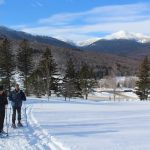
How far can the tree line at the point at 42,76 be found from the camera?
248 feet

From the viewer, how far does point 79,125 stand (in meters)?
20.5

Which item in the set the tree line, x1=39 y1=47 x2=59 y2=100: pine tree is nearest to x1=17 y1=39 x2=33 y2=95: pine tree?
the tree line

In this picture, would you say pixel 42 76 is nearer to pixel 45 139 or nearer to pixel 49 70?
pixel 49 70

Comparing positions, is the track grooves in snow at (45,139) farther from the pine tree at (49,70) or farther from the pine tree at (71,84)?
the pine tree at (71,84)

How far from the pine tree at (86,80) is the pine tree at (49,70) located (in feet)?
25.7

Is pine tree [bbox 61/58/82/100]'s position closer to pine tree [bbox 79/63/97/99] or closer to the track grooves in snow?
pine tree [bbox 79/63/97/99]

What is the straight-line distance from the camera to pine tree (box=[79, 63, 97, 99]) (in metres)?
85.6

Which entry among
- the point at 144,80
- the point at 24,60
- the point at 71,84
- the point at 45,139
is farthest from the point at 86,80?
the point at 45,139

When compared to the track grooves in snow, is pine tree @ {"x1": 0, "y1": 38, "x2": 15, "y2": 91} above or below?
above

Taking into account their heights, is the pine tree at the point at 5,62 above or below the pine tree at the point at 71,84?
above

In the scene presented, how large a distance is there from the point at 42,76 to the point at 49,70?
9.71 ft

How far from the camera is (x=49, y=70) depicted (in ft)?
255

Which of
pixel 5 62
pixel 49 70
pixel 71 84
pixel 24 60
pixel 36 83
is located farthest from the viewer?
pixel 24 60

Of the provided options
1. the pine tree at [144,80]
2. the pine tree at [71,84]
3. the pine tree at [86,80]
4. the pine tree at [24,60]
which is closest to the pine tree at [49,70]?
the pine tree at [71,84]
